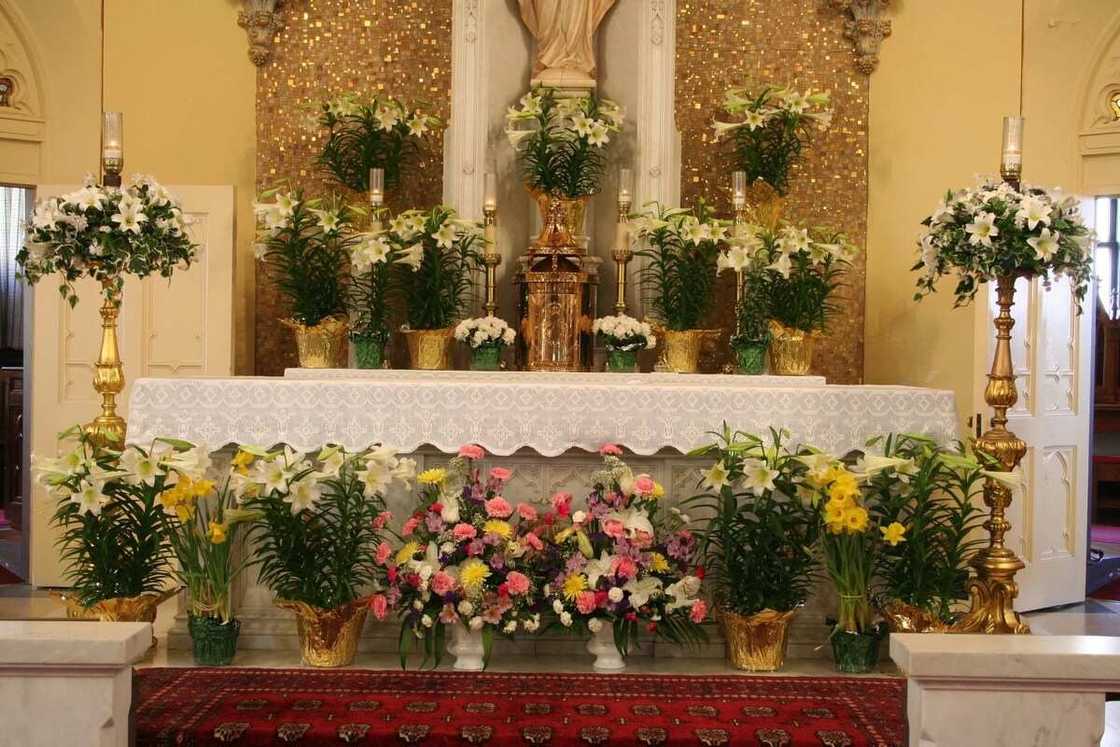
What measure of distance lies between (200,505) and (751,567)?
2.48 metres

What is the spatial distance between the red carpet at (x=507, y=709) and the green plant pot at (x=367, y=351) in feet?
6.88

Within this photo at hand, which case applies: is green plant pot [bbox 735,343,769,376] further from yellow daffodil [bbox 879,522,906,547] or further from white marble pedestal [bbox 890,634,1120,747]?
white marble pedestal [bbox 890,634,1120,747]

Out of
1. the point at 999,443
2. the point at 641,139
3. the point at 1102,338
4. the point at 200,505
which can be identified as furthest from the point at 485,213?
the point at 1102,338

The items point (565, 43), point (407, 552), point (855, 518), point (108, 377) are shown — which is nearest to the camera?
Answer: point (855, 518)

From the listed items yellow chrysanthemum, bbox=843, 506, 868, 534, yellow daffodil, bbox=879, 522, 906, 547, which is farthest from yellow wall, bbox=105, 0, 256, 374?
yellow daffodil, bbox=879, 522, 906, 547

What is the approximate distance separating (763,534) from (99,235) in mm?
3286

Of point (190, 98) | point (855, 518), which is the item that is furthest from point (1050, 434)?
point (190, 98)

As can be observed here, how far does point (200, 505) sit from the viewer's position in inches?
205

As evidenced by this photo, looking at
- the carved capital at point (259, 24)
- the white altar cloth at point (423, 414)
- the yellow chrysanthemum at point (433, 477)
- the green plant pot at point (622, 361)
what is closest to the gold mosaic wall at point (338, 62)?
the carved capital at point (259, 24)

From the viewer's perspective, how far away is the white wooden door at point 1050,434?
7.17 m

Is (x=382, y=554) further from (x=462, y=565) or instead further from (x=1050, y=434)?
(x=1050, y=434)

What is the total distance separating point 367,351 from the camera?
21.2ft

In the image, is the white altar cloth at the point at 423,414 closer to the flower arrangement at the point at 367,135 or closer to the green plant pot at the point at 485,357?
the green plant pot at the point at 485,357

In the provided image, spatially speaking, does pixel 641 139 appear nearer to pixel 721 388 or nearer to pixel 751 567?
pixel 721 388
